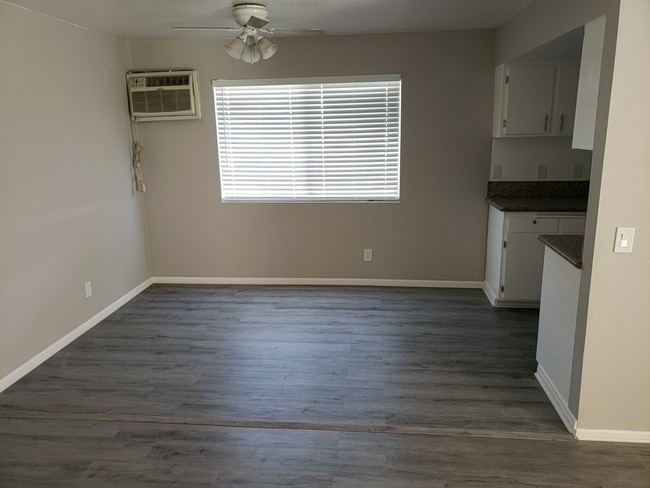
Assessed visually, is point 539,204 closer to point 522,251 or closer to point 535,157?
point 522,251

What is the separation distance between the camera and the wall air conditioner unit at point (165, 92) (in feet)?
14.8

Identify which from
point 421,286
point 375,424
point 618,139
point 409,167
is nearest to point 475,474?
point 375,424

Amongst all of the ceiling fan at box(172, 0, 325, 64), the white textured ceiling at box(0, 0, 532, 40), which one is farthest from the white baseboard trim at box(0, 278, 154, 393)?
the ceiling fan at box(172, 0, 325, 64)

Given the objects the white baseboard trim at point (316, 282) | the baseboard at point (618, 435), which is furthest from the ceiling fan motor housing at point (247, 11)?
the baseboard at point (618, 435)

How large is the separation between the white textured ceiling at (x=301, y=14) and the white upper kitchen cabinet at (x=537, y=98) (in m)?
0.49

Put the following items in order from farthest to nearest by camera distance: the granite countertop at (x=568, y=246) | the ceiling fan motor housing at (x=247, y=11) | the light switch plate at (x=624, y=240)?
the ceiling fan motor housing at (x=247, y=11) → the granite countertop at (x=568, y=246) → the light switch plate at (x=624, y=240)

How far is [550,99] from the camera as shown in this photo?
13.1 feet

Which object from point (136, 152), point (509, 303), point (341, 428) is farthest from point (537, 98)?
point (136, 152)

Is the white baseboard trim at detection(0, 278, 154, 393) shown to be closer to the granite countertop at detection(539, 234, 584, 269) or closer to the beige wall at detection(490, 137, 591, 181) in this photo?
the granite countertop at detection(539, 234, 584, 269)

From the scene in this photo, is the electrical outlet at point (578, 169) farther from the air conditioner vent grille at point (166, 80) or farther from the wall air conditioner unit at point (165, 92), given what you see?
the air conditioner vent grille at point (166, 80)

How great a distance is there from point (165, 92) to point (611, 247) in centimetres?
395

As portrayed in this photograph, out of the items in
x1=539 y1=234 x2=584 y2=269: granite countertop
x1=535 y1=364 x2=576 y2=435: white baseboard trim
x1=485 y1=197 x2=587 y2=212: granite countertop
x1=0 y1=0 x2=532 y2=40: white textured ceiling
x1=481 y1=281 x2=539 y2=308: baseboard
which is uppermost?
x1=0 y1=0 x2=532 y2=40: white textured ceiling

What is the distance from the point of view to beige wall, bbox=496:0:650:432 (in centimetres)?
208

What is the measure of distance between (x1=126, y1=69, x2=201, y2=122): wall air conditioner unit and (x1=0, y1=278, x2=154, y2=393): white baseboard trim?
1.79 metres
